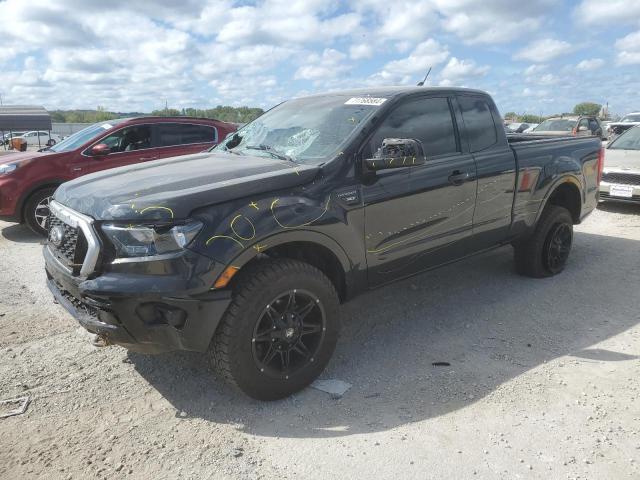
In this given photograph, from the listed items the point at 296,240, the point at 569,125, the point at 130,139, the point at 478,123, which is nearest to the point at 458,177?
the point at 478,123

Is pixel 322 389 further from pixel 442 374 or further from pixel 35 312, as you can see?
pixel 35 312

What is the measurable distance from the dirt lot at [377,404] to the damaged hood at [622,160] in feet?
15.1

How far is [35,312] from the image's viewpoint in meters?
4.44

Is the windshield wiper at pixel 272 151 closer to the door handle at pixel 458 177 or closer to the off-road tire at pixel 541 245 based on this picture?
the door handle at pixel 458 177

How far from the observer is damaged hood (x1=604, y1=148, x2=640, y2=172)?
8391mm

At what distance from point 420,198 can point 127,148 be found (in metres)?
5.61

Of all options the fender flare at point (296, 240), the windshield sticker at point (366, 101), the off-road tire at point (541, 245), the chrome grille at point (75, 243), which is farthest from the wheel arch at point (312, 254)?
the off-road tire at point (541, 245)

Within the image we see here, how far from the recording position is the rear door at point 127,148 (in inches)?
299

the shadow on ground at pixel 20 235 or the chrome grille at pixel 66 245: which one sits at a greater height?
the chrome grille at pixel 66 245

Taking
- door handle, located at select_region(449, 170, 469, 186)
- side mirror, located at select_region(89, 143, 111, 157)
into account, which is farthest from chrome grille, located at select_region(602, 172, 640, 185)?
side mirror, located at select_region(89, 143, 111, 157)

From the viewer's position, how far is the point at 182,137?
27.4ft

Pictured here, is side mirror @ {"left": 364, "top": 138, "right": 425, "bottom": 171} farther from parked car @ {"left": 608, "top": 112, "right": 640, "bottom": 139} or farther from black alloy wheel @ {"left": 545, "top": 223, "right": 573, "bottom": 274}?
parked car @ {"left": 608, "top": 112, "right": 640, "bottom": 139}

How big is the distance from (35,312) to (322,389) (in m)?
2.76

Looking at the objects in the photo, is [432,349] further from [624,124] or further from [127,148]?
[624,124]
